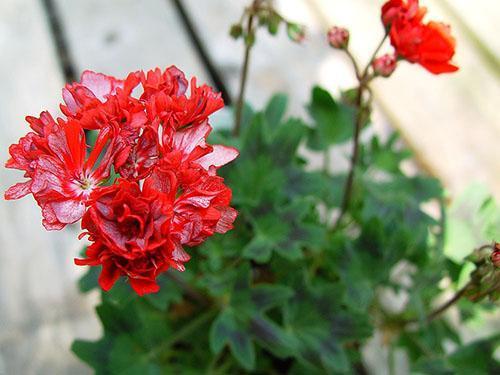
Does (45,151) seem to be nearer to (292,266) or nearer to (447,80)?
(292,266)

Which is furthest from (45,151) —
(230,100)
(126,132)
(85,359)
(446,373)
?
(230,100)

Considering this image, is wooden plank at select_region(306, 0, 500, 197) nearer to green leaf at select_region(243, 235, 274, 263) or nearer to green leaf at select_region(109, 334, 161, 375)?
green leaf at select_region(243, 235, 274, 263)

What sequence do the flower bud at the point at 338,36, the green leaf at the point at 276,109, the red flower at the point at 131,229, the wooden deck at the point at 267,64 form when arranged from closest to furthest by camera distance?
the red flower at the point at 131,229
the flower bud at the point at 338,36
the green leaf at the point at 276,109
the wooden deck at the point at 267,64

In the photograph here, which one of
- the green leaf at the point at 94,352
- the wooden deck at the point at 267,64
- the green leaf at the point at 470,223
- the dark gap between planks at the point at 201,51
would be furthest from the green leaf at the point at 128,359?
the dark gap between planks at the point at 201,51

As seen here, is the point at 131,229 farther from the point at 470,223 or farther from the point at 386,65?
the point at 470,223

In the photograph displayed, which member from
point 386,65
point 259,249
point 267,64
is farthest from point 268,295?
point 267,64

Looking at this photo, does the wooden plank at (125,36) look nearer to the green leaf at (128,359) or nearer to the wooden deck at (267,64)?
the wooden deck at (267,64)
